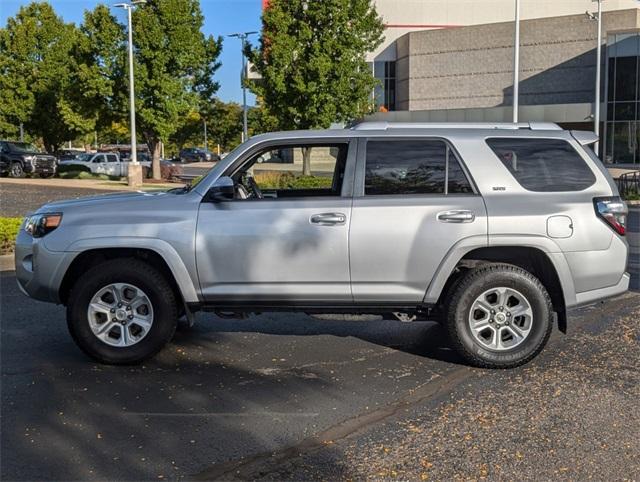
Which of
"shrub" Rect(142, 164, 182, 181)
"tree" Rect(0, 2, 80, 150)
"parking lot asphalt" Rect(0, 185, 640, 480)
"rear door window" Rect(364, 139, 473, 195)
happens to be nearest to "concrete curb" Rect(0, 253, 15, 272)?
"parking lot asphalt" Rect(0, 185, 640, 480)

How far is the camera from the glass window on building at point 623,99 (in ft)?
150

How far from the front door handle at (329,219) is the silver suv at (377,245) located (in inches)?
0.4

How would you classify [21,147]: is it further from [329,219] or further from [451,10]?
[451,10]

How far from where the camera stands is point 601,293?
573cm

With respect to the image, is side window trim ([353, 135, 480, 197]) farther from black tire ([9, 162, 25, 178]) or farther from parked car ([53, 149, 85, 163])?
parked car ([53, 149, 85, 163])

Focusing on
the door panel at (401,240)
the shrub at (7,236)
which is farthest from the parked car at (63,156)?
the door panel at (401,240)

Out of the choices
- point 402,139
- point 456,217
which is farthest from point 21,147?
point 456,217

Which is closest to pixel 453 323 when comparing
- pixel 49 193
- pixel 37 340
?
pixel 37 340

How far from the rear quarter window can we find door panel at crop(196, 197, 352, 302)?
1.36 meters

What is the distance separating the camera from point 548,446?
4.19 metres

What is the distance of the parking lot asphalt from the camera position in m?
3.95

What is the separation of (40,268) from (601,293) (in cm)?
443

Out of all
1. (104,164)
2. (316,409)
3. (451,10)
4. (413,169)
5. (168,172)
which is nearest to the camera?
(316,409)

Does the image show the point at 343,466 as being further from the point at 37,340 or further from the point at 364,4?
the point at 364,4
